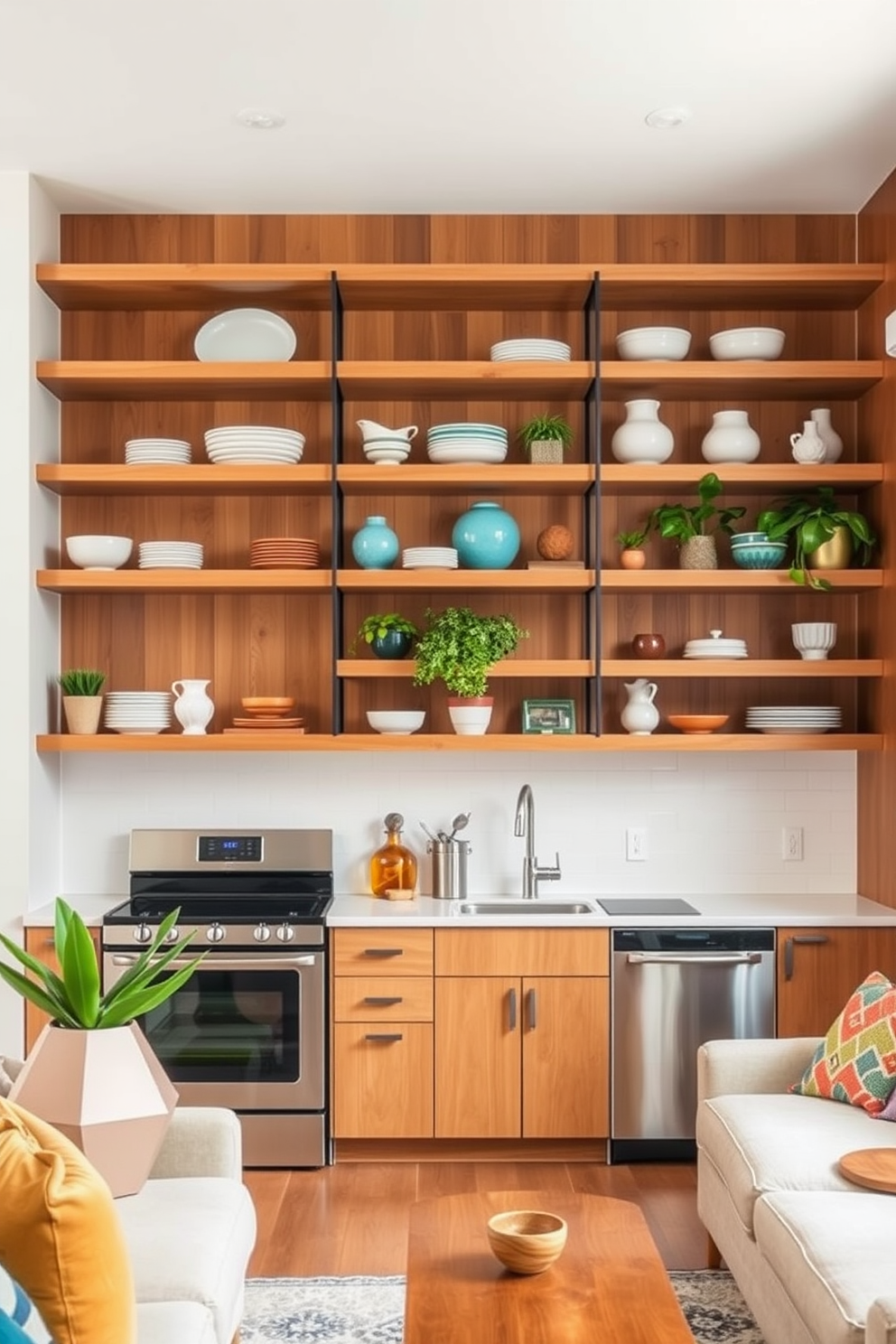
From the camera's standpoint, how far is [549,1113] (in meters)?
3.99

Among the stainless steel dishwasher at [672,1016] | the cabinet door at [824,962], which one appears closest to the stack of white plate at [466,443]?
the stainless steel dishwasher at [672,1016]

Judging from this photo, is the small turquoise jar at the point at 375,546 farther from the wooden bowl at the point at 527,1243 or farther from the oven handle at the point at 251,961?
the wooden bowl at the point at 527,1243

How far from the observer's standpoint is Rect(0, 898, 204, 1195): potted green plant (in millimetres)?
2217

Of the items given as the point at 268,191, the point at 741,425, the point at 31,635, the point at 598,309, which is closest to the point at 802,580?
the point at 741,425

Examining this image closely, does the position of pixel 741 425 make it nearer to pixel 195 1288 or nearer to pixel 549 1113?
pixel 549 1113

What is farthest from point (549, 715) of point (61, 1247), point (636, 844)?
point (61, 1247)

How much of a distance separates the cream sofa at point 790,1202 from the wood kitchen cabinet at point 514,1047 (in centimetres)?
67

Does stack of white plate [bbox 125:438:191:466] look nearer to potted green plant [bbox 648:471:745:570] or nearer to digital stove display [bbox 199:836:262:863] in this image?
digital stove display [bbox 199:836:262:863]

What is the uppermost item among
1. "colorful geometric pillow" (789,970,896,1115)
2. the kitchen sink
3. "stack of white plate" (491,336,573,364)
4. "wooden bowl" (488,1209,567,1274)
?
"stack of white plate" (491,336,573,364)

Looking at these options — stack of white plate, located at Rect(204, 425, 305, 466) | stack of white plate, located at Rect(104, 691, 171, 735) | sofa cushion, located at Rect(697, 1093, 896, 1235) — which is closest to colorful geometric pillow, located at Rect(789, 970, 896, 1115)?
sofa cushion, located at Rect(697, 1093, 896, 1235)

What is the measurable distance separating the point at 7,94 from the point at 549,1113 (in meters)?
3.29

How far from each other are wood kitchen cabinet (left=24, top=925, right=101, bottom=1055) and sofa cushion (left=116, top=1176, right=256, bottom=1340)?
4.66ft

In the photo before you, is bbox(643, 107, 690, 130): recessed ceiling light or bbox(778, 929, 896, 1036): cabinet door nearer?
bbox(643, 107, 690, 130): recessed ceiling light

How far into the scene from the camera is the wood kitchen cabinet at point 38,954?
402 cm
